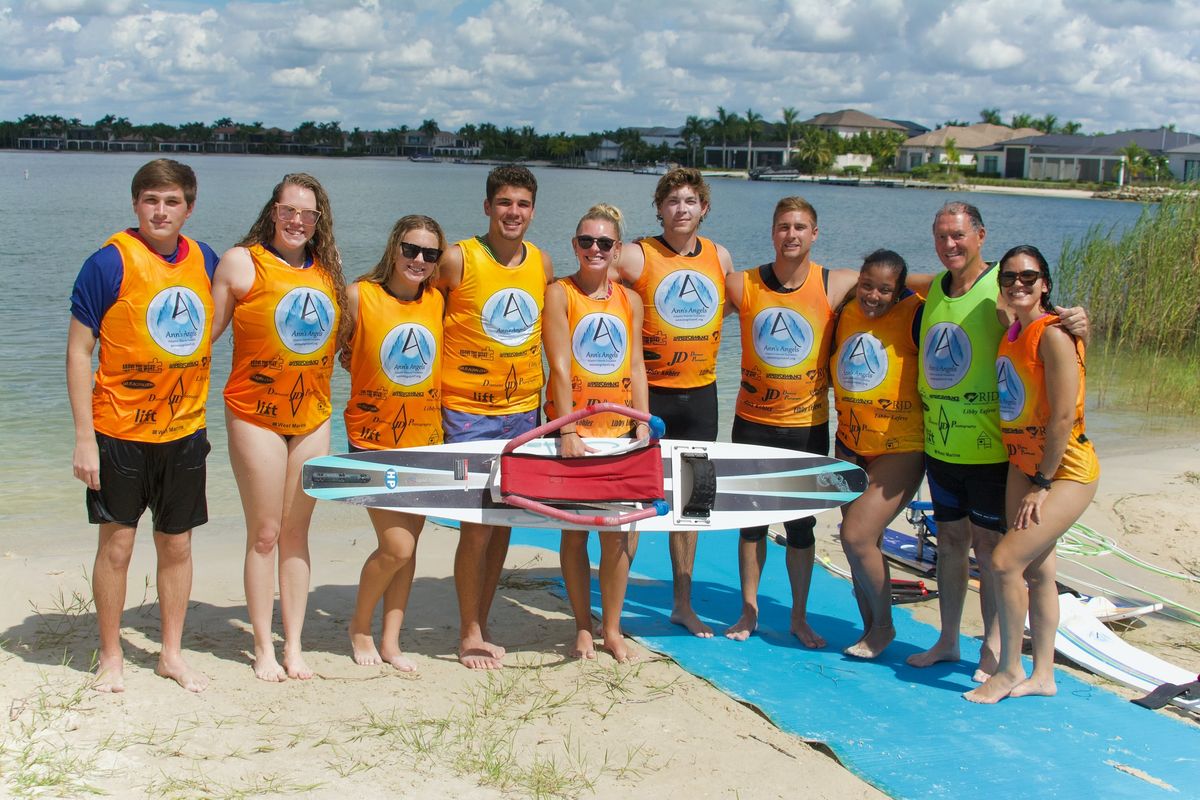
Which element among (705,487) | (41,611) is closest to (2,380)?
(41,611)

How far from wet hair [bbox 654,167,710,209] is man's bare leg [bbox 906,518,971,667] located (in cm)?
191

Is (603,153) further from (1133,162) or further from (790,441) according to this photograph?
(790,441)

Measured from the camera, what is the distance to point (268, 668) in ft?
14.4

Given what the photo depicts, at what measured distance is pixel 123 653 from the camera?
4.55 metres

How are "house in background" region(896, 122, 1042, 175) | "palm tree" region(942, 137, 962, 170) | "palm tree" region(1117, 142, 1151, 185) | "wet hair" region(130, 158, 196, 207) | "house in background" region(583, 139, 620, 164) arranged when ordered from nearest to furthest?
"wet hair" region(130, 158, 196, 207) → "palm tree" region(1117, 142, 1151, 185) → "palm tree" region(942, 137, 962, 170) → "house in background" region(896, 122, 1042, 175) → "house in background" region(583, 139, 620, 164)

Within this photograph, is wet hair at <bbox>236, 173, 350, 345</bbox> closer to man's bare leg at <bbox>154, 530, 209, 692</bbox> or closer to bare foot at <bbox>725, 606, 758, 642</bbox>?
man's bare leg at <bbox>154, 530, 209, 692</bbox>

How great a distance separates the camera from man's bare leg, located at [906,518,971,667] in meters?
4.72

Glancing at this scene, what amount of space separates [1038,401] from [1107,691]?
4.74 ft

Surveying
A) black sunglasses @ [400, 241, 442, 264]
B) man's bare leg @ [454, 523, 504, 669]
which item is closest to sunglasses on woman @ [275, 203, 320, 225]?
black sunglasses @ [400, 241, 442, 264]

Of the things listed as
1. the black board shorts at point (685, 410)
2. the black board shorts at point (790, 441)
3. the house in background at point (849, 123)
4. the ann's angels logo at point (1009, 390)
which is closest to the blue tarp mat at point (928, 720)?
the black board shorts at point (790, 441)

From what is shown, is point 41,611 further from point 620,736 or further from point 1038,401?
point 1038,401

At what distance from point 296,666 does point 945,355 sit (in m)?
3.06

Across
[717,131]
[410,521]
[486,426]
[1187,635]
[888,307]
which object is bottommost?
[1187,635]

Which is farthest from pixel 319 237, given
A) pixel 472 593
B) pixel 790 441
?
pixel 790 441
